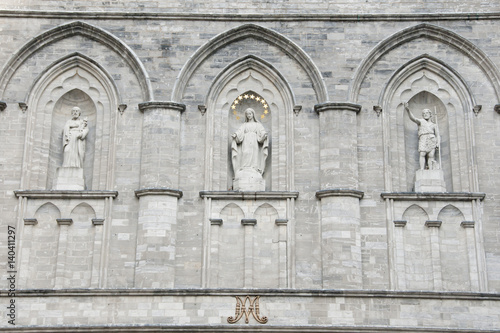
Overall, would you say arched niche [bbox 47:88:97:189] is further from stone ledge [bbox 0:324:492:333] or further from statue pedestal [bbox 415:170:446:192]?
statue pedestal [bbox 415:170:446:192]

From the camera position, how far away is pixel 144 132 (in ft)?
69.6

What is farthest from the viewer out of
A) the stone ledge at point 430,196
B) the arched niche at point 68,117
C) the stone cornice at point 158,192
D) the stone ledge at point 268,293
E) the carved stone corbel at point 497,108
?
the carved stone corbel at point 497,108

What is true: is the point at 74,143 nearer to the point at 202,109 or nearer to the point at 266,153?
the point at 202,109

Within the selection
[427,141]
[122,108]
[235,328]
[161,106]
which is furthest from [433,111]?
[235,328]

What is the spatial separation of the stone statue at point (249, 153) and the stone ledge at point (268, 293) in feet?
11.4

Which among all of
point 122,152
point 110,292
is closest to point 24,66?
point 122,152

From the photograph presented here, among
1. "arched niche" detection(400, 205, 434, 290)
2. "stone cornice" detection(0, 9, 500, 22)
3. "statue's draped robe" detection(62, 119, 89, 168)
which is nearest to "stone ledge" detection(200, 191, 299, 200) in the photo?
"arched niche" detection(400, 205, 434, 290)

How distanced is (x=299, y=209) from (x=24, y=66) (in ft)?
23.7

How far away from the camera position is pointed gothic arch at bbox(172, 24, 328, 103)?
2159 centimetres

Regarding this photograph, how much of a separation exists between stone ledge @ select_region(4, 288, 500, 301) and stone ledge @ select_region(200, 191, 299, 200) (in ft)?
10.2

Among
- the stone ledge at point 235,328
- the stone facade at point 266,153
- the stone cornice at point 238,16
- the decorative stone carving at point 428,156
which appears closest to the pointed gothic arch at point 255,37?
the stone facade at point 266,153

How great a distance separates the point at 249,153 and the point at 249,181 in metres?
0.67

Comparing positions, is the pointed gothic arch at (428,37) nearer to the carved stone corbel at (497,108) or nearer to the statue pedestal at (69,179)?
the carved stone corbel at (497,108)

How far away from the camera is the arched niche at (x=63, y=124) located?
21.5m
